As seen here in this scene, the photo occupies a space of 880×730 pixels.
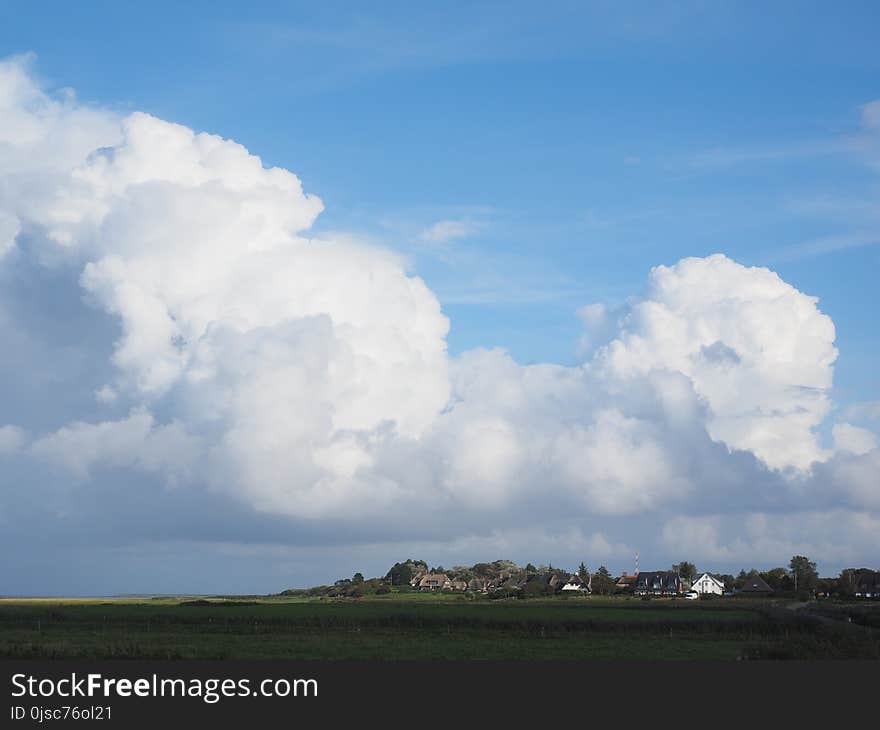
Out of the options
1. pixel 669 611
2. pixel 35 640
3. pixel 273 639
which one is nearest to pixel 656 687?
pixel 273 639

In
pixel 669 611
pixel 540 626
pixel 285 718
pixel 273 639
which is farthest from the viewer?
pixel 669 611

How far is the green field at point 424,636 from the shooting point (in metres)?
62.4

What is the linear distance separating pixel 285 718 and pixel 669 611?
298 feet

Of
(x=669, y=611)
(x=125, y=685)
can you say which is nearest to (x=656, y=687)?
(x=125, y=685)

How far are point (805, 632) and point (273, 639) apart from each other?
47.0 m

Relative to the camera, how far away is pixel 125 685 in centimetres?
4250

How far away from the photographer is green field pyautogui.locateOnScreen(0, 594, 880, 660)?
62.4m

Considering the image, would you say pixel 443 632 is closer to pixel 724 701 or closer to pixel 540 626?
pixel 540 626

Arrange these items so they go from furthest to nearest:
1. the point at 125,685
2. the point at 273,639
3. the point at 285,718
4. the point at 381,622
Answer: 1. the point at 381,622
2. the point at 273,639
3. the point at 125,685
4. the point at 285,718

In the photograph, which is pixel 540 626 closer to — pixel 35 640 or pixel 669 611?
pixel 669 611

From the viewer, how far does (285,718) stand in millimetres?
36062

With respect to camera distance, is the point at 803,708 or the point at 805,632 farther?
the point at 805,632

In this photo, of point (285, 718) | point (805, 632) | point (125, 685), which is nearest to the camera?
point (285, 718)

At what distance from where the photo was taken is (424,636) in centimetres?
8394
